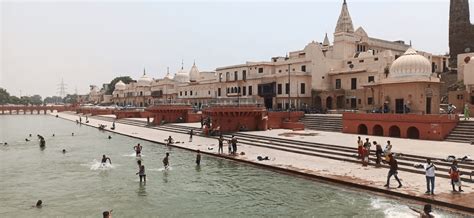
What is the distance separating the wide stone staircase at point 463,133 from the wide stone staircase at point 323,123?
8.43m

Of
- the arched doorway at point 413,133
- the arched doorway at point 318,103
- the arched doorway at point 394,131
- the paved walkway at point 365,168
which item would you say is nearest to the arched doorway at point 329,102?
the arched doorway at point 318,103

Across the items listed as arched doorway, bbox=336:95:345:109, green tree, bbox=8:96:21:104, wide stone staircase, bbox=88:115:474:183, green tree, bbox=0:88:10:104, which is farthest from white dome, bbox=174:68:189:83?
green tree, bbox=8:96:21:104

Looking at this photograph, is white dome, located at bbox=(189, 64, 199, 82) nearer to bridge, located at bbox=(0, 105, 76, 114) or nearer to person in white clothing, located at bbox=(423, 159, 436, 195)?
person in white clothing, located at bbox=(423, 159, 436, 195)

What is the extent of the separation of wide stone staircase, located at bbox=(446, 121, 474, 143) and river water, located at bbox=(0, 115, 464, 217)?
12.1 m

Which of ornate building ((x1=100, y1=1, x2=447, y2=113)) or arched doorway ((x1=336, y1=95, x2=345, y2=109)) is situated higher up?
ornate building ((x1=100, y1=1, x2=447, y2=113))

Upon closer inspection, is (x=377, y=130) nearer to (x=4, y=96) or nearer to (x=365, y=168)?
(x=365, y=168)

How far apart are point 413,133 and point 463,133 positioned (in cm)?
297

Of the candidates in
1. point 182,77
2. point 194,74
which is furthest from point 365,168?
point 182,77

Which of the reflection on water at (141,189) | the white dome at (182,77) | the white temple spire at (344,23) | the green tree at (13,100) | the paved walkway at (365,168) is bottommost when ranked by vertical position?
the reflection on water at (141,189)

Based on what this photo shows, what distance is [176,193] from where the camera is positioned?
15242 mm

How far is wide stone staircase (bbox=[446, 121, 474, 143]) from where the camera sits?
2295 centimetres

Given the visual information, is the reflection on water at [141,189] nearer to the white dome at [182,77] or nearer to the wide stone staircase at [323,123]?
the wide stone staircase at [323,123]

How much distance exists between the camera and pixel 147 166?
2106cm

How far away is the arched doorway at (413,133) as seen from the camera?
25530 millimetres
